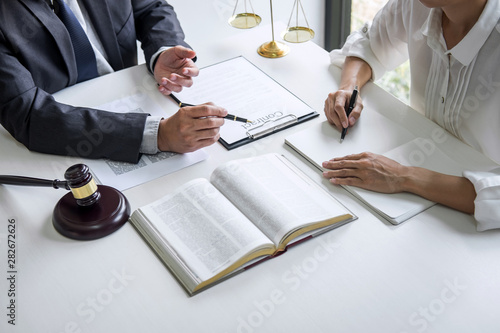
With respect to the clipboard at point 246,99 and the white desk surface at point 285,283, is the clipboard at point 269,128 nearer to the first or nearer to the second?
the clipboard at point 246,99

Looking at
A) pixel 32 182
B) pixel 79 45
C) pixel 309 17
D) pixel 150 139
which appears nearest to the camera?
pixel 32 182

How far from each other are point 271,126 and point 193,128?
9.3 inches

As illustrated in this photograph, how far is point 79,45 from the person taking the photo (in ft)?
5.71

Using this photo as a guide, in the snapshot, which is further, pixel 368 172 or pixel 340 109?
pixel 340 109

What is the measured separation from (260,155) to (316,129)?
19cm

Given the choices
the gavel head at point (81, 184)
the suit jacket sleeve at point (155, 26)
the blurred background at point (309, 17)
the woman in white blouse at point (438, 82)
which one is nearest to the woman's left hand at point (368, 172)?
the woman in white blouse at point (438, 82)

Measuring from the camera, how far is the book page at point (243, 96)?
153 cm

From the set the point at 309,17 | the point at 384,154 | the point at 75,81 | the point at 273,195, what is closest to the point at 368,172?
the point at 384,154

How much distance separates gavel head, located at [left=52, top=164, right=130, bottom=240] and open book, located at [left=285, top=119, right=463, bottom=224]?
0.49 meters

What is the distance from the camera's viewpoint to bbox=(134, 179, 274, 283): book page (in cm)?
111

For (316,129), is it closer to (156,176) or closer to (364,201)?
(364,201)

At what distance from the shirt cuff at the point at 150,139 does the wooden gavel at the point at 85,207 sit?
0.61ft

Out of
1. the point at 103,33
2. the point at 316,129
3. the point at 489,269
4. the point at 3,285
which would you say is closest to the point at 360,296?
the point at 489,269

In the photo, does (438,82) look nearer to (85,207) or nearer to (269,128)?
(269,128)
